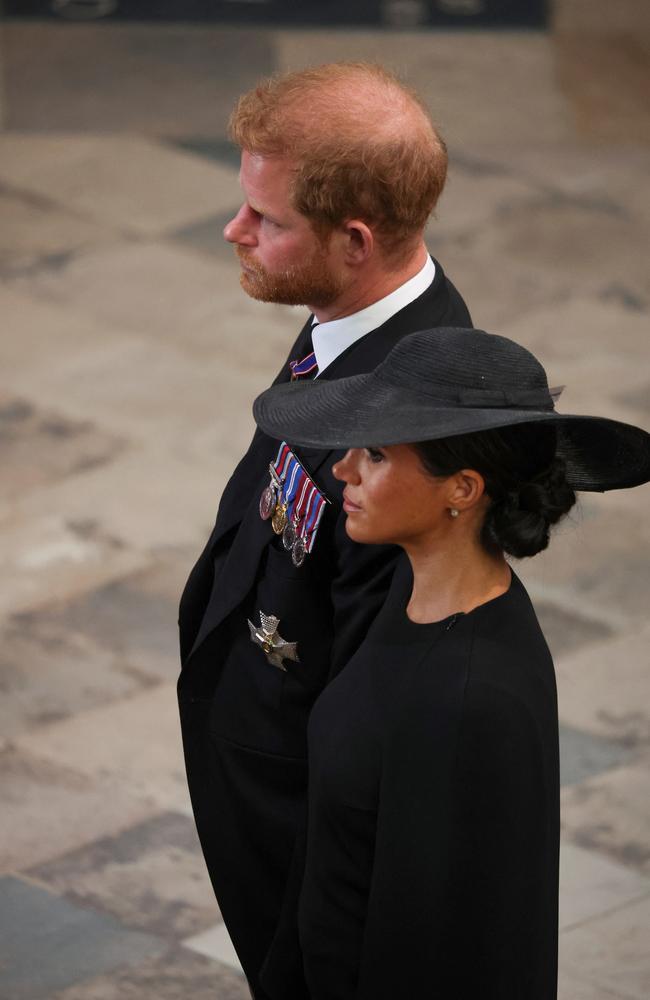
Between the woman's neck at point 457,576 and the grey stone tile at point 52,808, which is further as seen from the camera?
the grey stone tile at point 52,808

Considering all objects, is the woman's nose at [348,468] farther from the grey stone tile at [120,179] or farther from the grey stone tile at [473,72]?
the grey stone tile at [473,72]

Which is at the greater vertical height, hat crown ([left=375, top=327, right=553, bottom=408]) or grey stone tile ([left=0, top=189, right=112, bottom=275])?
hat crown ([left=375, top=327, right=553, bottom=408])

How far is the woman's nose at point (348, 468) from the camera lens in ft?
7.11

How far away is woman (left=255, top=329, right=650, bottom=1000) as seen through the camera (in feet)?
6.58

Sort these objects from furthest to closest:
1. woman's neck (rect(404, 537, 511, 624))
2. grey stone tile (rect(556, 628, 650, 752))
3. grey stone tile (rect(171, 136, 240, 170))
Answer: grey stone tile (rect(171, 136, 240, 170)), grey stone tile (rect(556, 628, 650, 752)), woman's neck (rect(404, 537, 511, 624))

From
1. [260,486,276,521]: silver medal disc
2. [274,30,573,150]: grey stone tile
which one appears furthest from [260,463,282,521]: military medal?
[274,30,573,150]: grey stone tile

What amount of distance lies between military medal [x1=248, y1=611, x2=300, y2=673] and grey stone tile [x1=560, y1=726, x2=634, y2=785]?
1.92 meters

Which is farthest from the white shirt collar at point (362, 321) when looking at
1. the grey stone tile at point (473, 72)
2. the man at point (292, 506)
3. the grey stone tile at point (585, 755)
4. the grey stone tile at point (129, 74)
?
the grey stone tile at point (129, 74)

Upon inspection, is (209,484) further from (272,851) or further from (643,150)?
(643,150)

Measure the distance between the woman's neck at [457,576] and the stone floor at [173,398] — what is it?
1.73 metres

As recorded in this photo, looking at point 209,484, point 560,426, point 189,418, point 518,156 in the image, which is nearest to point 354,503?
point 560,426

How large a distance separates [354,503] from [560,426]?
0.30 meters

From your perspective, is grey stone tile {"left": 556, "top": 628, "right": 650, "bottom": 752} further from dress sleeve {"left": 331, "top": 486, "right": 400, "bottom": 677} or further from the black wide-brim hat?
the black wide-brim hat

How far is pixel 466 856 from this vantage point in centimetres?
202
